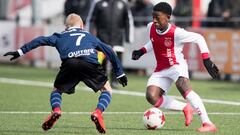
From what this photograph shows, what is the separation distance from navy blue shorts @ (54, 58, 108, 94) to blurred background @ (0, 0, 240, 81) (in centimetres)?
971

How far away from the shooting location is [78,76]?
489 inches

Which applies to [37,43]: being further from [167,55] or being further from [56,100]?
[167,55]

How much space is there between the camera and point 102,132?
1180 centimetres

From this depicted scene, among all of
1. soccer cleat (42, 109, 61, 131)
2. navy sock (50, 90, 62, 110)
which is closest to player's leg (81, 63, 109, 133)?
navy sock (50, 90, 62, 110)

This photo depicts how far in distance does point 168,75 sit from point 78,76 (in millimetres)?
1489

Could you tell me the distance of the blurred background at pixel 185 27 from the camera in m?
24.3

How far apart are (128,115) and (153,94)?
1.63 meters

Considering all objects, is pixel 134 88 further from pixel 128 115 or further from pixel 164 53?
pixel 164 53

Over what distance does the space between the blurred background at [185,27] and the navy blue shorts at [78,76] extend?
9.71m

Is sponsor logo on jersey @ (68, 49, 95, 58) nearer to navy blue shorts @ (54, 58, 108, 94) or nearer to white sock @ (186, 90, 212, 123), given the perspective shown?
navy blue shorts @ (54, 58, 108, 94)

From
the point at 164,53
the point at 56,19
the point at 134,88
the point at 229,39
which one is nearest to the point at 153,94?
the point at 164,53

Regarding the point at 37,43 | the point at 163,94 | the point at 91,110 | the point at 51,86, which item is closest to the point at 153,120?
the point at 163,94

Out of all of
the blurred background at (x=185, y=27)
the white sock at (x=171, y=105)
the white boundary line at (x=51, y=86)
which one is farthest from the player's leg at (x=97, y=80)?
the blurred background at (x=185, y=27)

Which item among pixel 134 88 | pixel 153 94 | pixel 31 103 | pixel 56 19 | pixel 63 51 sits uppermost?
pixel 63 51
